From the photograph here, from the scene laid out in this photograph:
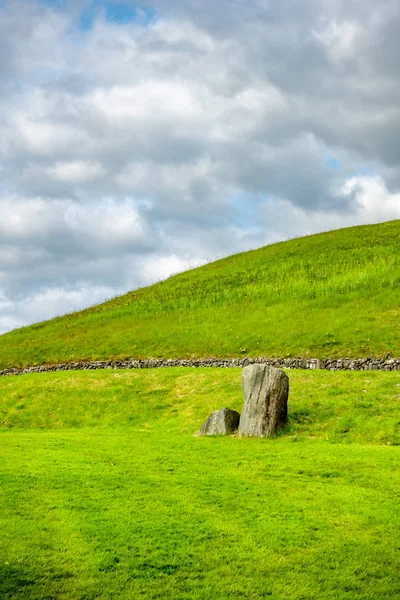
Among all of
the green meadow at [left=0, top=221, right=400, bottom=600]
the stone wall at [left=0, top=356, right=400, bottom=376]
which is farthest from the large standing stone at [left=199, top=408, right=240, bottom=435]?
the stone wall at [left=0, top=356, right=400, bottom=376]

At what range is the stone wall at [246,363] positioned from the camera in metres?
36.3

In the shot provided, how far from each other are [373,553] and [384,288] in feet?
136

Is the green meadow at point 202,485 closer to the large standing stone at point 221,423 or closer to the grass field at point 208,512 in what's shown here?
the grass field at point 208,512

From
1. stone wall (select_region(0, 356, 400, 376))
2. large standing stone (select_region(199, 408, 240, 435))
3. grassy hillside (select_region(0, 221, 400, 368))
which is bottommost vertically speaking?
large standing stone (select_region(199, 408, 240, 435))

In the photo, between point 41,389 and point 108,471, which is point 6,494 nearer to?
point 108,471

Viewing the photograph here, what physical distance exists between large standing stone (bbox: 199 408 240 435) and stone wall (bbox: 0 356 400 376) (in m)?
15.6

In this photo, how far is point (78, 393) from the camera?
33.9 metres

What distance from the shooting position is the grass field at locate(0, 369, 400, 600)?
9.75m

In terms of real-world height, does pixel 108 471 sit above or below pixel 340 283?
below

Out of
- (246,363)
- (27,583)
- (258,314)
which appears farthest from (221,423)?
(258,314)

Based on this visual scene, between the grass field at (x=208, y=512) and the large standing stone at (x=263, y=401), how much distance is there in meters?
Result: 0.85

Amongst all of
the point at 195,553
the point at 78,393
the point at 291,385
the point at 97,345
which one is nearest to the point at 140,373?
the point at 78,393

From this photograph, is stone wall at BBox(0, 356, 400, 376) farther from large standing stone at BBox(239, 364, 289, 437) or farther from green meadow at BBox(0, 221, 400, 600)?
large standing stone at BBox(239, 364, 289, 437)

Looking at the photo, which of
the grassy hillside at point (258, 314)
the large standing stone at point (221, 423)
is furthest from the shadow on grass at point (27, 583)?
the grassy hillside at point (258, 314)
